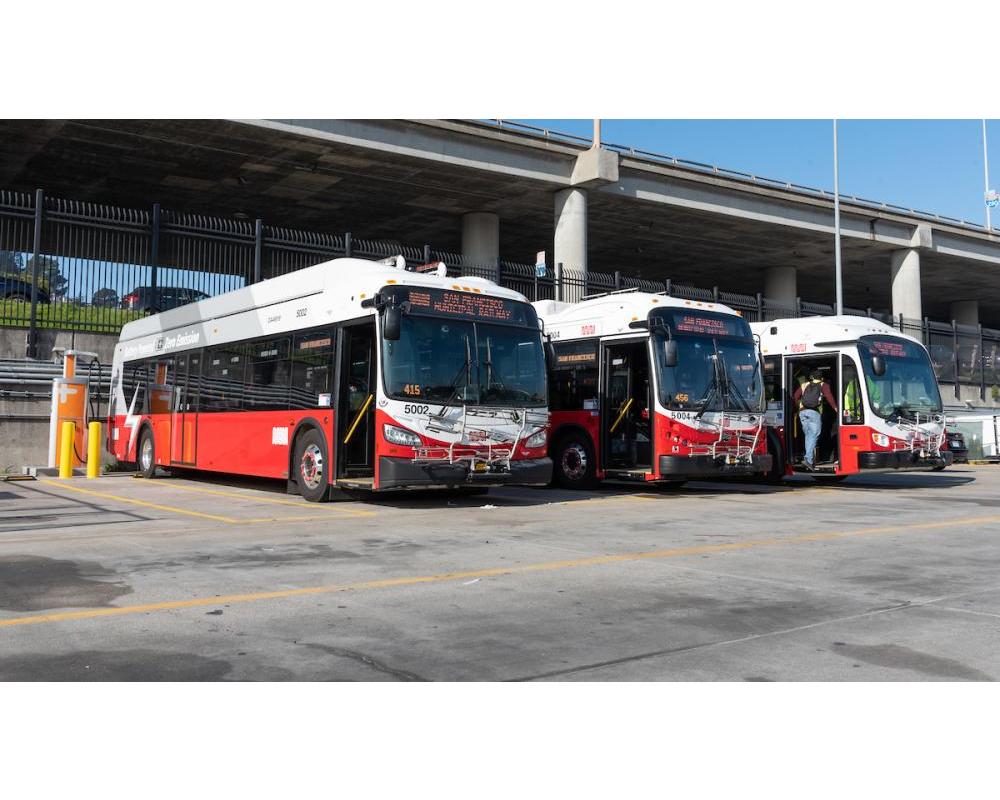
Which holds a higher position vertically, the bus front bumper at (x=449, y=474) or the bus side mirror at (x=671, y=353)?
the bus side mirror at (x=671, y=353)

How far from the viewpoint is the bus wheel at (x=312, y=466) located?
42.3ft

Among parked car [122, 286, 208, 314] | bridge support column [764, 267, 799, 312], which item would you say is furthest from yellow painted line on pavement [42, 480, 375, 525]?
bridge support column [764, 267, 799, 312]

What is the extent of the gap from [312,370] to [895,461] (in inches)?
399

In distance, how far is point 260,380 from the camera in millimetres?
14664

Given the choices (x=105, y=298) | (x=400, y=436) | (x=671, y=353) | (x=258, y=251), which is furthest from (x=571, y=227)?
(x=400, y=436)

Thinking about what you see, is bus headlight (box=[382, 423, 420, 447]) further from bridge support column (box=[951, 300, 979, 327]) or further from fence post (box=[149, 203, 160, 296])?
bridge support column (box=[951, 300, 979, 327])

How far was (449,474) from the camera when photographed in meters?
12.0

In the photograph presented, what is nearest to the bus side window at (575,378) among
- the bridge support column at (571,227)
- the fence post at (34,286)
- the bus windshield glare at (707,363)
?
the bus windshield glare at (707,363)

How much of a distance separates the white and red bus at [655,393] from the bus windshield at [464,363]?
1.20 meters

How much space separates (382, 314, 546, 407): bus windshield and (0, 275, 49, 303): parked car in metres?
11.0

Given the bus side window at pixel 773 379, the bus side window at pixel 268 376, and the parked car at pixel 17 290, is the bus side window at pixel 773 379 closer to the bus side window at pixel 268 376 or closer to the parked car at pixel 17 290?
the bus side window at pixel 268 376

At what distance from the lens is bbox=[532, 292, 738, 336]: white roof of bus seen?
15.5 m

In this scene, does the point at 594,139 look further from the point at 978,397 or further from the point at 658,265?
the point at 978,397
